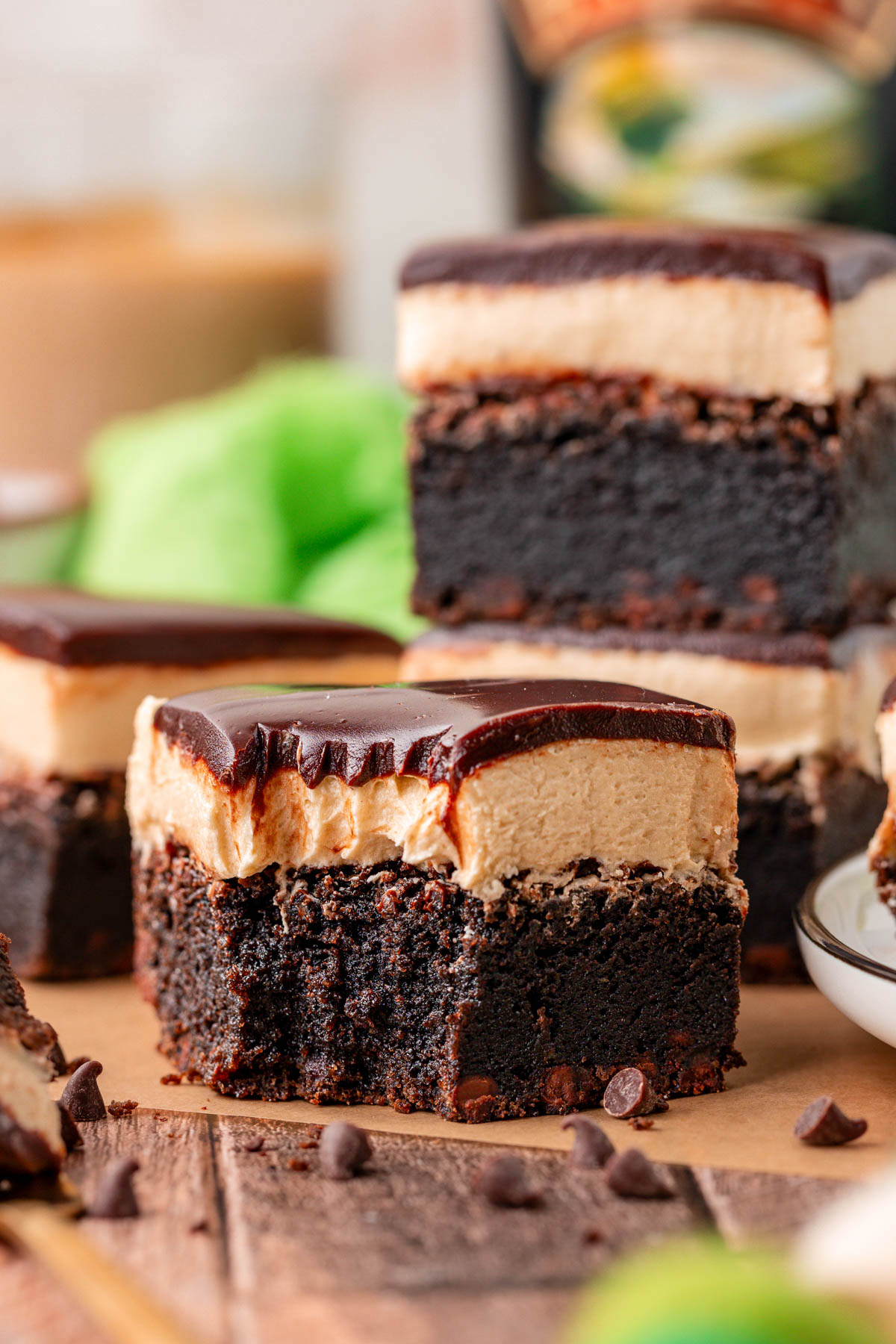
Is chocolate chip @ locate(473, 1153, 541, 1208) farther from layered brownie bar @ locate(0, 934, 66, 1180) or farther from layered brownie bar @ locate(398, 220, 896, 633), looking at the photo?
layered brownie bar @ locate(398, 220, 896, 633)

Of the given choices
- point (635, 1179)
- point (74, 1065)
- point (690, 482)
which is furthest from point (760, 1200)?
point (690, 482)

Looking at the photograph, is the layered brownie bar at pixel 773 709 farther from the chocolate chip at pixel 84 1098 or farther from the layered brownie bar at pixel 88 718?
the chocolate chip at pixel 84 1098

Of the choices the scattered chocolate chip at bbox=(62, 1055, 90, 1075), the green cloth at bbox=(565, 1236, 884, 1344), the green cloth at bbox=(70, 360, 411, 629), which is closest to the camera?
the green cloth at bbox=(565, 1236, 884, 1344)

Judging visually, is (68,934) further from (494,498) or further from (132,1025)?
(494,498)

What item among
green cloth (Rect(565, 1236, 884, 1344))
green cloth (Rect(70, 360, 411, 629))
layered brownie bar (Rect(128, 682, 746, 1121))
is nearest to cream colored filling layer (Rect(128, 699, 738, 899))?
layered brownie bar (Rect(128, 682, 746, 1121))

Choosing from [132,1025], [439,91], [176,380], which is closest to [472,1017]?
[132,1025]

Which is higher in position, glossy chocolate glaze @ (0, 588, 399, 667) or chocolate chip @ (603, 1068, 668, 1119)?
glossy chocolate glaze @ (0, 588, 399, 667)

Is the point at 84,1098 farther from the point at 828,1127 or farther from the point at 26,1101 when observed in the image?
the point at 828,1127
